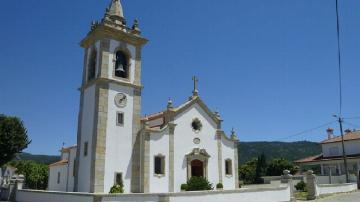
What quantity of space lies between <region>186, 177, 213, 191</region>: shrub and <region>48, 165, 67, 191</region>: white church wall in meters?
11.2

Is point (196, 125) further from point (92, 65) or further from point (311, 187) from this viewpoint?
point (311, 187)

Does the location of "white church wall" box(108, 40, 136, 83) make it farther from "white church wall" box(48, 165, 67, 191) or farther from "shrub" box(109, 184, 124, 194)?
"white church wall" box(48, 165, 67, 191)

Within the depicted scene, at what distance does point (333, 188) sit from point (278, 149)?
125m

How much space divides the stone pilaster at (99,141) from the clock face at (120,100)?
1010 millimetres

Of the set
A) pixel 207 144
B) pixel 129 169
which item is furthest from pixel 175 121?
pixel 129 169

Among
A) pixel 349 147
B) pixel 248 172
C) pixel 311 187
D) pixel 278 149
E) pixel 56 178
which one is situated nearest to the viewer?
pixel 311 187

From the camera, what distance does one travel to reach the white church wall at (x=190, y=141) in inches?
1135

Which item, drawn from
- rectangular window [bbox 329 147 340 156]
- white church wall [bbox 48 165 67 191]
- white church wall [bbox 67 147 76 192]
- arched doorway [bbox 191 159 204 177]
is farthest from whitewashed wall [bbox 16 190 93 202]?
rectangular window [bbox 329 147 340 156]

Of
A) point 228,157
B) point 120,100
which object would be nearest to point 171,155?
point 120,100

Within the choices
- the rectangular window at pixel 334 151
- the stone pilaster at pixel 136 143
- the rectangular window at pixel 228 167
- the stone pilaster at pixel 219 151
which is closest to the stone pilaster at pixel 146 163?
the stone pilaster at pixel 136 143

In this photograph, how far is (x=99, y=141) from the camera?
83.0 ft

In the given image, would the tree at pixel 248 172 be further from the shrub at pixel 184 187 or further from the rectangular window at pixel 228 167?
the shrub at pixel 184 187

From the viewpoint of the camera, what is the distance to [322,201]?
24484 mm

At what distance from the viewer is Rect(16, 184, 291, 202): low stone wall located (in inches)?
734
